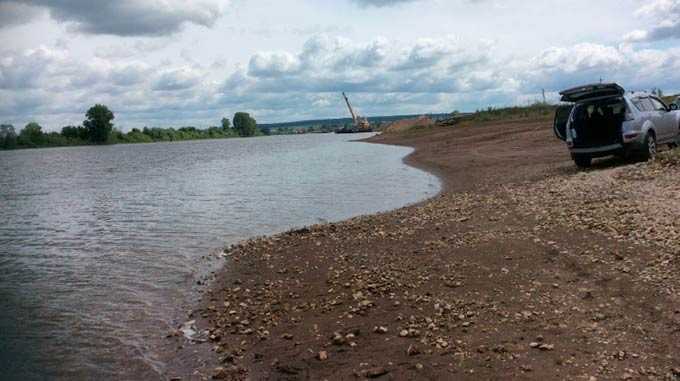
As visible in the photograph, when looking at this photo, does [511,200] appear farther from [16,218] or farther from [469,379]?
[16,218]

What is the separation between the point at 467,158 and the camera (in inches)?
1297

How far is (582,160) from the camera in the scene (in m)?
18.2

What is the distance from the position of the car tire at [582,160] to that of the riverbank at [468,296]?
4.03 meters

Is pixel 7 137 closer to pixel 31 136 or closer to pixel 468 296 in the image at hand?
pixel 31 136

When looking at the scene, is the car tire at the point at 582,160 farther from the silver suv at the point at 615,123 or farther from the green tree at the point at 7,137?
the green tree at the point at 7,137

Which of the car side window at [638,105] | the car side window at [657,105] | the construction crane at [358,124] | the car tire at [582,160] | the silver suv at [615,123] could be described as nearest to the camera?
the silver suv at [615,123]

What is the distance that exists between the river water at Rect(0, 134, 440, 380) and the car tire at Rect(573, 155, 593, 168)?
5.17 meters

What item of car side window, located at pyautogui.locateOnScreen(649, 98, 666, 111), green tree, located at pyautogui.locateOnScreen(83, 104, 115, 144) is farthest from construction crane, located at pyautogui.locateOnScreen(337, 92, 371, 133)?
car side window, located at pyautogui.locateOnScreen(649, 98, 666, 111)

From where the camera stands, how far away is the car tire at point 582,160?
58.9 feet

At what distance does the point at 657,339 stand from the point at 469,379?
2025 mm

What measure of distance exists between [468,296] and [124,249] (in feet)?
32.8

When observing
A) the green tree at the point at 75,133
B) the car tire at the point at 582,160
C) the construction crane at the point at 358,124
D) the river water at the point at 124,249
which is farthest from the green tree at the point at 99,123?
the car tire at the point at 582,160

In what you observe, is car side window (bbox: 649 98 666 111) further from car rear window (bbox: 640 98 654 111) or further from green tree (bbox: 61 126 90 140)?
green tree (bbox: 61 126 90 140)

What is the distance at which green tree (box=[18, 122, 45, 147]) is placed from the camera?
15562 cm
